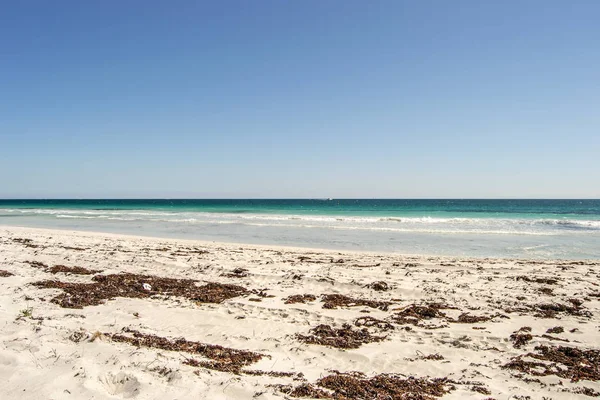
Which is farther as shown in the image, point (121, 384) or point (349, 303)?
point (349, 303)

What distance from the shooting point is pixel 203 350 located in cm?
478

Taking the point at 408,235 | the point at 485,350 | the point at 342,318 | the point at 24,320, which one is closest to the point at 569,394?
the point at 485,350

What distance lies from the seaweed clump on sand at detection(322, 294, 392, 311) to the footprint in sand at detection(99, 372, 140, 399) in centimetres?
423

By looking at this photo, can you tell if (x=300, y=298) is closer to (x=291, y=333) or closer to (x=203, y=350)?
(x=291, y=333)

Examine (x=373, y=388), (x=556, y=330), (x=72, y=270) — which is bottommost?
(x=556, y=330)

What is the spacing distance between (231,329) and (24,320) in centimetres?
307

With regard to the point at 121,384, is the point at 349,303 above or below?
below

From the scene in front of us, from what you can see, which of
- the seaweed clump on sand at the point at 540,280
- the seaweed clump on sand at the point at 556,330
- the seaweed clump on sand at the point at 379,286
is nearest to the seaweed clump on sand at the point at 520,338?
the seaweed clump on sand at the point at 556,330

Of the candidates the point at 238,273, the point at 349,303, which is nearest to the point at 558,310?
the point at 349,303

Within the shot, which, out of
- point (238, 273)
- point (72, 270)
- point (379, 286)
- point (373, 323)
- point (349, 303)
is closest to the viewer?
point (373, 323)

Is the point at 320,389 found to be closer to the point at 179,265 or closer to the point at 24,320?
the point at 24,320

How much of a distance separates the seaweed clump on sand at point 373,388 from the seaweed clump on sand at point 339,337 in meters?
0.98

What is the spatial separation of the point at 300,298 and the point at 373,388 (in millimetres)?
3910

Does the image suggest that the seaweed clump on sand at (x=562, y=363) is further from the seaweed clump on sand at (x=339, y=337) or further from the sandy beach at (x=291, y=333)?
the seaweed clump on sand at (x=339, y=337)
